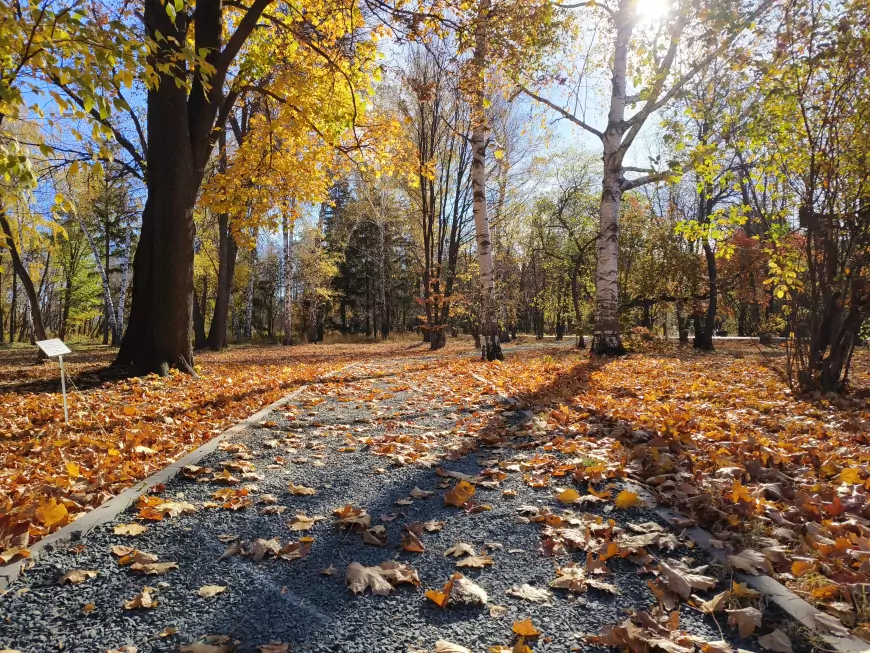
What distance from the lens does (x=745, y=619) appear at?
184 cm

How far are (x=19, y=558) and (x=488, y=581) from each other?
2.26 m

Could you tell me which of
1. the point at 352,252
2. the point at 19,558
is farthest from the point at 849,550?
the point at 352,252

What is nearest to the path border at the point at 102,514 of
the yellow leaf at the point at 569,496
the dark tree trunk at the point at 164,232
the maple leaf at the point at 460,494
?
the maple leaf at the point at 460,494

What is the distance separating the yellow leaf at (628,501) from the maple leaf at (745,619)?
3.38 ft

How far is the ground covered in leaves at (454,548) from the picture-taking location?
1857mm

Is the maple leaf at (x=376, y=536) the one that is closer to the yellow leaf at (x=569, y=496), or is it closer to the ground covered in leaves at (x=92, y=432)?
the yellow leaf at (x=569, y=496)

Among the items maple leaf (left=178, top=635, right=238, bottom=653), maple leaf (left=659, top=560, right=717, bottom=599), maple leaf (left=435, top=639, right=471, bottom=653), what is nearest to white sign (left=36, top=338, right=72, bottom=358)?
maple leaf (left=178, top=635, right=238, bottom=653)

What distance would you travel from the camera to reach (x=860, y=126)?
16.8ft

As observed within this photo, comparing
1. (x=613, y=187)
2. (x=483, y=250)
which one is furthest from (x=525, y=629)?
(x=613, y=187)

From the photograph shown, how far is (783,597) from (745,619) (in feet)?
0.81

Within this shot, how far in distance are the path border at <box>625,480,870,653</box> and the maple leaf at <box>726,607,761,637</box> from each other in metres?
0.13

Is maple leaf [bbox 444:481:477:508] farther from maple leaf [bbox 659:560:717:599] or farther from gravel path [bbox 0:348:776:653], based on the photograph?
maple leaf [bbox 659:560:717:599]

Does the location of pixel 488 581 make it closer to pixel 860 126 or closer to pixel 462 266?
pixel 860 126

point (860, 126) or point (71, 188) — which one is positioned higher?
point (71, 188)
